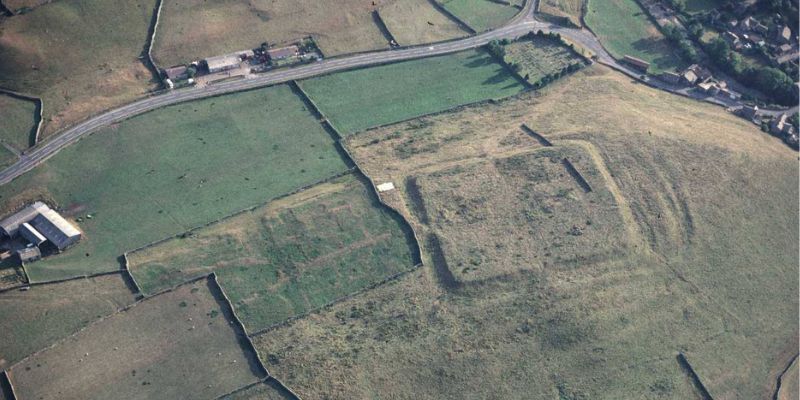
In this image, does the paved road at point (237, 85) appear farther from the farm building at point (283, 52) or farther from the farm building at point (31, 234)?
the farm building at point (31, 234)

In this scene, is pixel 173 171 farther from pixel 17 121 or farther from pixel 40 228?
pixel 17 121

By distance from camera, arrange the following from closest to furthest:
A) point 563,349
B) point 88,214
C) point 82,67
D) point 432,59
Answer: point 563,349 → point 88,214 → point 82,67 → point 432,59

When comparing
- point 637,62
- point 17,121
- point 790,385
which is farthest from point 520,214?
point 17,121

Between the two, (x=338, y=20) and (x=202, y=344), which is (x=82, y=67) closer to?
(x=338, y=20)

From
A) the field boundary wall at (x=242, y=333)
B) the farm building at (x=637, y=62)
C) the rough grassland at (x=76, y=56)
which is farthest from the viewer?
the farm building at (x=637, y=62)

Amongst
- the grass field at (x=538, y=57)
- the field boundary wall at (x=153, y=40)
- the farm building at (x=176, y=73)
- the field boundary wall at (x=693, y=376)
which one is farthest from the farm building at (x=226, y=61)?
the field boundary wall at (x=693, y=376)

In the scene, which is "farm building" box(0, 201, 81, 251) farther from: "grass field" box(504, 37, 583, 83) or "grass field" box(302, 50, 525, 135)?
"grass field" box(504, 37, 583, 83)

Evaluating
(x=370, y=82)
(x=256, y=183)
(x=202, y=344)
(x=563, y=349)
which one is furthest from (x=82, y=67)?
(x=563, y=349)
